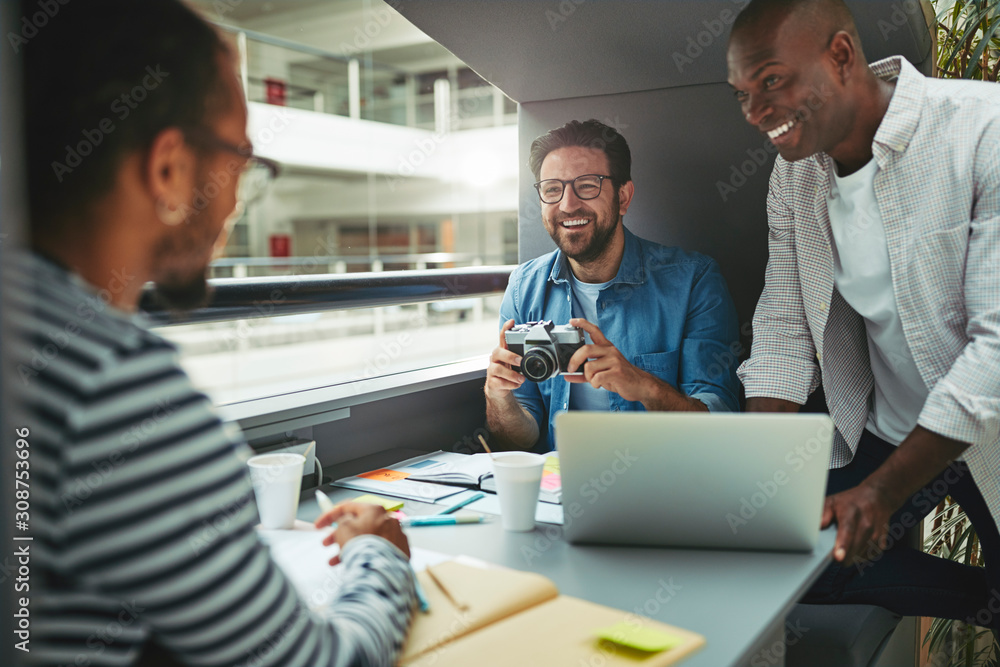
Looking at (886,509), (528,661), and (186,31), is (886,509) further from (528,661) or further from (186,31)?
(186,31)

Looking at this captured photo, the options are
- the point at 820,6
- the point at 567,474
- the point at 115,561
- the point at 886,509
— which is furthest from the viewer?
the point at 820,6

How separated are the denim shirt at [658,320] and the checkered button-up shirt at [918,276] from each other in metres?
0.26

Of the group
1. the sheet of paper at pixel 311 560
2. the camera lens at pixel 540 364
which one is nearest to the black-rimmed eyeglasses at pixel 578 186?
the camera lens at pixel 540 364

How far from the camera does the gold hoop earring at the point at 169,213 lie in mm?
644

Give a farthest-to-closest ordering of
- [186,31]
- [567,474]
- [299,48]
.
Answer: [299,48]
[567,474]
[186,31]

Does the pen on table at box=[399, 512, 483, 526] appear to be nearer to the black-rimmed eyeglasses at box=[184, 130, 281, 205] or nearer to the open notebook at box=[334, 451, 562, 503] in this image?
the open notebook at box=[334, 451, 562, 503]

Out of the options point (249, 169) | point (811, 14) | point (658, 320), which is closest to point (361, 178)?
point (658, 320)

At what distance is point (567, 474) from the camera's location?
1.08m

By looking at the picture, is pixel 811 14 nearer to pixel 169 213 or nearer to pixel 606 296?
pixel 606 296

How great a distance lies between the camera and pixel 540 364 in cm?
160

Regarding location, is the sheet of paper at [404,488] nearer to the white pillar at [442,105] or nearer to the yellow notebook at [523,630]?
the yellow notebook at [523,630]

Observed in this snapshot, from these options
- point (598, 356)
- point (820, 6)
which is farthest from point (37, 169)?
point (820, 6)

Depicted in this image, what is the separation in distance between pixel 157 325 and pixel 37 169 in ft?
2.31

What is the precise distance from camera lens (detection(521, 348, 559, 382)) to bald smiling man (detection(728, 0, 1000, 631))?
43 centimetres
